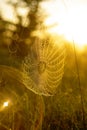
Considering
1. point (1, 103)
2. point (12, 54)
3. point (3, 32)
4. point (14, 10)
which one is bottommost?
point (1, 103)

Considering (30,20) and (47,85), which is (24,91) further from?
(30,20)

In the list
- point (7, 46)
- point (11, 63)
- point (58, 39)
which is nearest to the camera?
point (11, 63)

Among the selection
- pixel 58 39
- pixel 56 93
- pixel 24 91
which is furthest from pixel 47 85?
pixel 58 39

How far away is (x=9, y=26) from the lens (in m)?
8.14

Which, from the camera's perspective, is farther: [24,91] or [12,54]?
[12,54]

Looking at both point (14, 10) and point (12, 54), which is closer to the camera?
point (12, 54)

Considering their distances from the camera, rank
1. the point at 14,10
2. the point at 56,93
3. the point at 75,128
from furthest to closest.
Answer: the point at 14,10, the point at 56,93, the point at 75,128

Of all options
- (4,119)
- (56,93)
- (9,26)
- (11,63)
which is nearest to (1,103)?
(4,119)

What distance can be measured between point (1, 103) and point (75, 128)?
1.33 meters

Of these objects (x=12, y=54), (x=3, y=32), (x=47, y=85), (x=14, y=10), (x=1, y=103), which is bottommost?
(x=1, y=103)

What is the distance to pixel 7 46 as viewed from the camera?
7.95 m

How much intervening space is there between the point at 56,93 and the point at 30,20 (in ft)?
10.9

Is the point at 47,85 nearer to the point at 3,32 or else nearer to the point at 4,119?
the point at 4,119

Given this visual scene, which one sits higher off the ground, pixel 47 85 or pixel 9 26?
pixel 9 26
